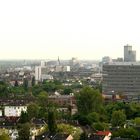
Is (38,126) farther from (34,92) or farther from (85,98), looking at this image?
(34,92)

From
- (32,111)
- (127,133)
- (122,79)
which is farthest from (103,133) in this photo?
(122,79)

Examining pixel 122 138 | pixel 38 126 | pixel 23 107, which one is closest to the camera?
pixel 122 138

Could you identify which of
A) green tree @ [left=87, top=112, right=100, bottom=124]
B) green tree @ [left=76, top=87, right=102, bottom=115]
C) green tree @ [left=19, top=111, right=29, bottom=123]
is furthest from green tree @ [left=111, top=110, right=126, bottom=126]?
green tree @ [left=76, top=87, right=102, bottom=115]

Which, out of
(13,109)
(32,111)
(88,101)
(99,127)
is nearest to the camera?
(99,127)

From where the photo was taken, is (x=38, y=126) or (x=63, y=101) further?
(x=63, y=101)

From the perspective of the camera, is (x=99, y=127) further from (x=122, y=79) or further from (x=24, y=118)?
(x=122, y=79)

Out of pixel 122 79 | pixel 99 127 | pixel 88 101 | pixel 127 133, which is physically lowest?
pixel 99 127

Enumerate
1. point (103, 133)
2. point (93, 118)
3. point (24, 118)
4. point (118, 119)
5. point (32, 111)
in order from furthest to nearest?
point (32, 111), point (93, 118), point (24, 118), point (118, 119), point (103, 133)

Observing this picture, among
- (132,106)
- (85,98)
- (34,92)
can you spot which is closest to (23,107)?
(85,98)
